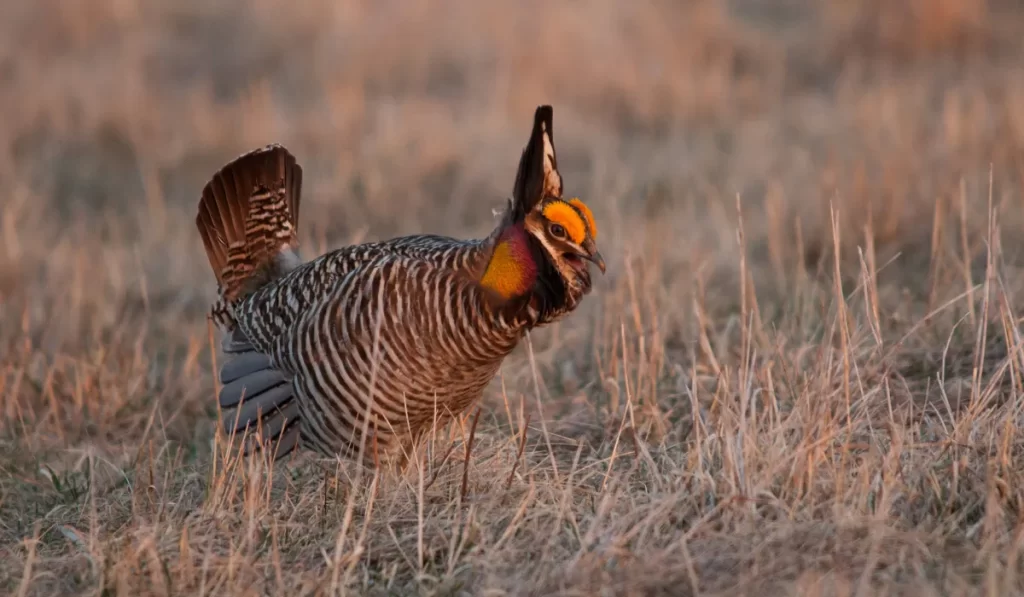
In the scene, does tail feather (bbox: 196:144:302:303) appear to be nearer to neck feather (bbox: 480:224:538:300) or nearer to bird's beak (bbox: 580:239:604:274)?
neck feather (bbox: 480:224:538:300)

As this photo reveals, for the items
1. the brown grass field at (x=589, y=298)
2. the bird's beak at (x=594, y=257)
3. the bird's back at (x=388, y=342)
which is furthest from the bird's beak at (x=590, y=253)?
the brown grass field at (x=589, y=298)

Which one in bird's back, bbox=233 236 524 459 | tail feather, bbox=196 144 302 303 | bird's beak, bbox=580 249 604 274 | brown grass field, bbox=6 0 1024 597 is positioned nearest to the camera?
brown grass field, bbox=6 0 1024 597

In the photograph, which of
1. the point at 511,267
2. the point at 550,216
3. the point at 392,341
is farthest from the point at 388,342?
the point at 550,216

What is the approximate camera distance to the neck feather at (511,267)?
10.9 feet

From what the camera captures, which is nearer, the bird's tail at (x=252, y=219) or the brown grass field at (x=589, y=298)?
the brown grass field at (x=589, y=298)

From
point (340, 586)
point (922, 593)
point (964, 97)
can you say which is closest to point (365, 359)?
point (340, 586)

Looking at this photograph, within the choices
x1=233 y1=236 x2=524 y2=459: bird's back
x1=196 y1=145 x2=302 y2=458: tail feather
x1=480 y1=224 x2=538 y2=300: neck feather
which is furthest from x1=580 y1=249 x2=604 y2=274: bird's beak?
x1=196 y1=145 x2=302 y2=458: tail feather

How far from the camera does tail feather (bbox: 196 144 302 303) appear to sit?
4355 mm

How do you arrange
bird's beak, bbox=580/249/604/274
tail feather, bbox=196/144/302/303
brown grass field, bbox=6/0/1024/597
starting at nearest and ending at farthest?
brown grass field, bbox=6/0/1024/597
bird's beak, bbox=580/249/604/274
tail feather, bbox=196/144/302/303

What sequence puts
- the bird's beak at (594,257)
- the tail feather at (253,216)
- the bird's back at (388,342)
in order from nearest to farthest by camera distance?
1. the bird's beak at (594,257)
2. the bird's back at (388,342)
3. the tail feather at (253,216)

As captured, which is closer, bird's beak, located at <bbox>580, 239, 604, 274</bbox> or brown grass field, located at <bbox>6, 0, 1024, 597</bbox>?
brown grass field, located at <bbox>6, 0, 1024, 597</bbox>

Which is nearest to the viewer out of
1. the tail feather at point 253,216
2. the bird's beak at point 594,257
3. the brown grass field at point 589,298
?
the brown grass field at point 589,298

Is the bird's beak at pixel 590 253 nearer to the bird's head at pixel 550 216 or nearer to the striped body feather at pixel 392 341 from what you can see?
the bird's head at pixel 550 216

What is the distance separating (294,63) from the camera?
32.2ft
